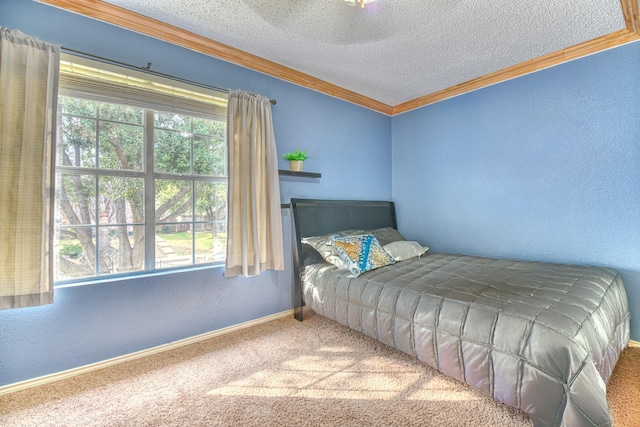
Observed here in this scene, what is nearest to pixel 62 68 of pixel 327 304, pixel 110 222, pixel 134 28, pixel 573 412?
pixel 134 28

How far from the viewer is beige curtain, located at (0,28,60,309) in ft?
5.22

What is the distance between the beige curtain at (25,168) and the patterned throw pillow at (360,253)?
1999 millimetres

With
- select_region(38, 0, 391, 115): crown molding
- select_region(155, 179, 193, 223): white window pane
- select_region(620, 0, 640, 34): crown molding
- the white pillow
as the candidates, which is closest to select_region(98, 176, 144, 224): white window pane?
select_region(155, 179, 193, 223): white window pane

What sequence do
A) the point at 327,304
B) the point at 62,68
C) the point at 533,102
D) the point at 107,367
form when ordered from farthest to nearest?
1. the point at 533,102
2. the point at 327,304
3. the point at 107,367
4. the point at 62,68

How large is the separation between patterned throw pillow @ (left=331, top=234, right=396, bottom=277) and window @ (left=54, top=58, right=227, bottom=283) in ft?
3.53

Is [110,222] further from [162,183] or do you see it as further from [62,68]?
[62,68]

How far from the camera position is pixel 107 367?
193 centimetres

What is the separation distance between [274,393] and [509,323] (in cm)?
135

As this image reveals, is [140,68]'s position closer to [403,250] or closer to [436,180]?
[403,250]

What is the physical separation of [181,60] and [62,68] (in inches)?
30.5

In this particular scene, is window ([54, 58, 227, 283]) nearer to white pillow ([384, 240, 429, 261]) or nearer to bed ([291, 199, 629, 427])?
bed ([291, 199, 629, 427])

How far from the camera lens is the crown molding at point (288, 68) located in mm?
1926

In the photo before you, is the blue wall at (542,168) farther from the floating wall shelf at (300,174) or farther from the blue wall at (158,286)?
the floating wall shelf at (300,174)

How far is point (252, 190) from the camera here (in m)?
2.46
